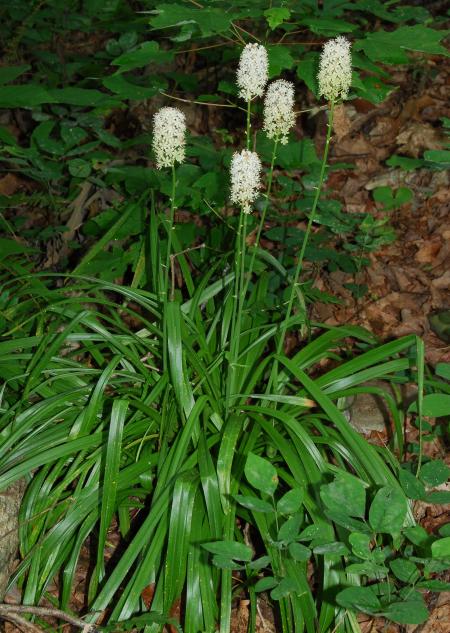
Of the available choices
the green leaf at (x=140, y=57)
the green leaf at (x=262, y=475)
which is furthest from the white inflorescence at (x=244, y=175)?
the green leaf at (x=262, y=475)

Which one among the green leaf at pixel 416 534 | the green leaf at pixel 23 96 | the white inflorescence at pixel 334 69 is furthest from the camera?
the green leaf at pixel 23 96

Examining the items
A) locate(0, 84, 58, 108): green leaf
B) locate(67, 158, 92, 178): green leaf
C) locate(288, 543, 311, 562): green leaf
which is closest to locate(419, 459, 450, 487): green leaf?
locate(288, 543, 311, 562): green leaf

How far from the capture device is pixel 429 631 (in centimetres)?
233

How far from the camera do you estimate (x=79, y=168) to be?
12.4 ft

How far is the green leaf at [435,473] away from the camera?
2.10 m

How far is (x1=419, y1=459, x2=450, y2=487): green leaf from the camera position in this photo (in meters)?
2.10

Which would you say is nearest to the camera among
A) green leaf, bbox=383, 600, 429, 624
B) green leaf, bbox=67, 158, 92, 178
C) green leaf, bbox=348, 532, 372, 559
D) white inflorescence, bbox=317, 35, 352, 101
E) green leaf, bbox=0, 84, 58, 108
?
green leaf, bbox=383, 600, 429, 624

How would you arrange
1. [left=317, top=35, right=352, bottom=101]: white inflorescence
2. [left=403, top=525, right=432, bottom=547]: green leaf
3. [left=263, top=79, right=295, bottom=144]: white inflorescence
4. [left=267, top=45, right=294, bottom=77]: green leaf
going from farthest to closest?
1. [left=267, top=45, right=294, bottom=77]: green leaf
2. [left=263, top=79, right=295, bottom=144]: white inflorescence
3. [left=317, top=35, right=352, bottom=101]: white inflorescence
4. [left=403, top=525, right=432, bottom=547]: green leaf

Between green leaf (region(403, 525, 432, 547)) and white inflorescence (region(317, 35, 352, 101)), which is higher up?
white inflorescence (region(317, 35, 352, 101))

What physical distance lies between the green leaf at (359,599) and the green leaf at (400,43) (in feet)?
5.58

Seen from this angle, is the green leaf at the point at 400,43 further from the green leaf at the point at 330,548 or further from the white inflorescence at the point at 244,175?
the green leaf at the point at 330,548

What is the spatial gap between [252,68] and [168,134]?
0.36 metres

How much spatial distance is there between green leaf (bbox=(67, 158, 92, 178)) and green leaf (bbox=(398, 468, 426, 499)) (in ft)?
8.31

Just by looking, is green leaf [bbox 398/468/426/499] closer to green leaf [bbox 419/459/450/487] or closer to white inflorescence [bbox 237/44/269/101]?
green leaf [bbox 419/459/450/487]
